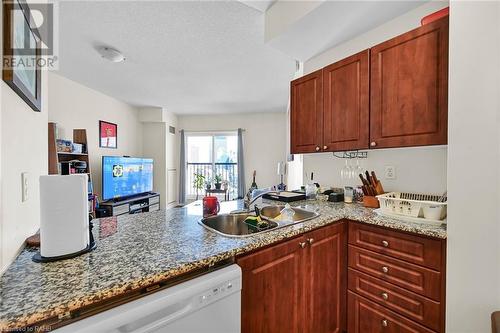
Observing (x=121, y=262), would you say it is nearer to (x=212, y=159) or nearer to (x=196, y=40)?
(x=196, y=40)

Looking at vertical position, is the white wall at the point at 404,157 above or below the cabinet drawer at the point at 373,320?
above

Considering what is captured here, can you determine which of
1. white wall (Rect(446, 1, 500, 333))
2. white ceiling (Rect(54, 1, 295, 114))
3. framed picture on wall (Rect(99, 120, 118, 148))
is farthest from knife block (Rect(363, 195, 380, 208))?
framed picture on wall (Rect(99, 120, 118, 148))

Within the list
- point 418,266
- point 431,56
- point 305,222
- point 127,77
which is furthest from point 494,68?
point 127,77

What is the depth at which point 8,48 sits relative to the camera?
70 cm

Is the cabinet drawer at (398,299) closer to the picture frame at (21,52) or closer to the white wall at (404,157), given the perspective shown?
the white wall at (404,157)

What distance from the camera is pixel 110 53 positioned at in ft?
7.98

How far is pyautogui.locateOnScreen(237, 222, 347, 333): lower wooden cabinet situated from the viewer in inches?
39.8

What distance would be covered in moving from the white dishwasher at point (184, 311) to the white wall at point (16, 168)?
403mm

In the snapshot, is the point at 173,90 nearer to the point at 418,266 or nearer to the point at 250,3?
the point at 250,3

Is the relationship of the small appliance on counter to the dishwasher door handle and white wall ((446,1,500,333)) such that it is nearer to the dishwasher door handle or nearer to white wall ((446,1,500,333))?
the dishwasher door handle

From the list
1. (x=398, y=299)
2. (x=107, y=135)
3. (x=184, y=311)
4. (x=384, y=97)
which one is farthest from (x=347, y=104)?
(x=107, y=135)

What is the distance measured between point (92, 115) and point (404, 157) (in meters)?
4.55

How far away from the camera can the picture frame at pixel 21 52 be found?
0.70 m

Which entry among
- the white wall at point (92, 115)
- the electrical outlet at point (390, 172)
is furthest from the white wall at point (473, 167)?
the white wall at point (92, 115)
